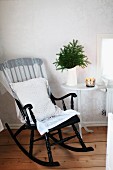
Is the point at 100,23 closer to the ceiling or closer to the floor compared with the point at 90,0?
closer to the floor

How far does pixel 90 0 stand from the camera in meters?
2.93

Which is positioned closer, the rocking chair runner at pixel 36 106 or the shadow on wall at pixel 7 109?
the rocking chair runner at pixel 36 106

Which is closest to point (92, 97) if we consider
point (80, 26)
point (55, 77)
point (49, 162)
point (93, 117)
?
point (93, 117)

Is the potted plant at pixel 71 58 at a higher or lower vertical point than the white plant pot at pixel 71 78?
higher

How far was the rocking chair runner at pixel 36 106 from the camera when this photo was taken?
238 cm

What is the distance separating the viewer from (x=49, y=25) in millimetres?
2998

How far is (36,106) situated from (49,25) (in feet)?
3.84

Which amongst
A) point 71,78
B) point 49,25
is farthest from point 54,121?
point 49,25

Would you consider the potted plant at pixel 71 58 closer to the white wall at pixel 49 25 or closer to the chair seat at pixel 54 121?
the white wall at pixel 49 25

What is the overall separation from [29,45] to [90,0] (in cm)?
105

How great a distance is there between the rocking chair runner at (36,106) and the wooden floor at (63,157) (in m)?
0.07

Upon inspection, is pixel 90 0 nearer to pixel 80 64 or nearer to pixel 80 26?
pixel 80 26

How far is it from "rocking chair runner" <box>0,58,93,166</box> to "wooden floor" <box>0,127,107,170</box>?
71mm

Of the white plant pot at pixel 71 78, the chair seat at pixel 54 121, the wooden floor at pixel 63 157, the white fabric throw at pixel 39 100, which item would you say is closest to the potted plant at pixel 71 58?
the white plant pot at pixel 71 78
